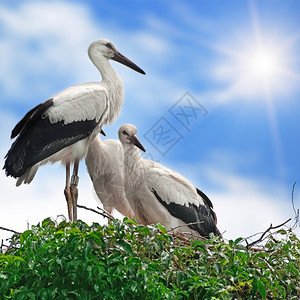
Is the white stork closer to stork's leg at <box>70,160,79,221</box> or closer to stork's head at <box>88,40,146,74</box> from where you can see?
stork's leg at <box>70,160,79,221</box>

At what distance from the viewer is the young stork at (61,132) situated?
6715mm

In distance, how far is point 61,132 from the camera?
6801mm

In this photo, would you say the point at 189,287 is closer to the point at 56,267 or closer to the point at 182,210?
the point at 56,267

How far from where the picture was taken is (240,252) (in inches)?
187

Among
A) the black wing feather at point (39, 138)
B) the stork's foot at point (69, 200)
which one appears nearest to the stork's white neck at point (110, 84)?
the black wing feather at point (39, 138)

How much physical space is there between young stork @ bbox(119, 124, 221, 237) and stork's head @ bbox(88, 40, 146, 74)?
1128mm

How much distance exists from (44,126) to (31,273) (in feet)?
8.97

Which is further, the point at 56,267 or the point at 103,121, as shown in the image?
the point at 103,121

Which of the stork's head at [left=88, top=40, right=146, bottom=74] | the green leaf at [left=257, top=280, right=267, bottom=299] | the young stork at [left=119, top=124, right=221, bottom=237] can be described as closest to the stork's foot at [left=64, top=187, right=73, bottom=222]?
the young stork at [left=119, top=124, right=221, bottom=237]

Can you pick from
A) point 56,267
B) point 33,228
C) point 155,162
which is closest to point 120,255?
point 56,267

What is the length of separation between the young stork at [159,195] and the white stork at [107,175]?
3.24ft

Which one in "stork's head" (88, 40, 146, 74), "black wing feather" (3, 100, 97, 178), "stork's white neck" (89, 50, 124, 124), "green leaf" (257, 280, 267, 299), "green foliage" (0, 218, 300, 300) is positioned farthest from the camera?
"stork's head" (88, 40, 146, 74)

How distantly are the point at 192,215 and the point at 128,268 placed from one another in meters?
2.49

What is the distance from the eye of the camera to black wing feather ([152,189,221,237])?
259 inches
